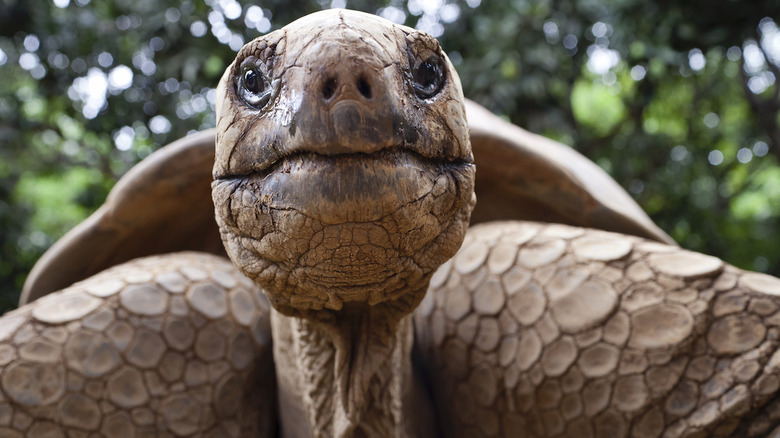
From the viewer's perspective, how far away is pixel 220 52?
3949 millimetres

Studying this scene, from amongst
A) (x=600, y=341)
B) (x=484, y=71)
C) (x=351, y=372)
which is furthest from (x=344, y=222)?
(x=484, y=71)

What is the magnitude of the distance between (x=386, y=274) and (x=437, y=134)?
22cm

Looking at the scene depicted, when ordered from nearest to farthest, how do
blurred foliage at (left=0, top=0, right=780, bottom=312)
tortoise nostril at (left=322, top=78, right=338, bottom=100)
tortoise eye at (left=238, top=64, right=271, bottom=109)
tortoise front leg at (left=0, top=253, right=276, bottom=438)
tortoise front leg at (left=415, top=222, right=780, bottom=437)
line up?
tortoise nostril at (left=322, top=78, right=338, bottom=100)
tortoise eye at (left=238, top=64, right=271, bottom=109)
tortoise front leg at (left=415, top=222, right=780, bottom=437)
tortoise front leg at (left=0, top=253, right=276, bottom=438)
blurred foliage at (left=0, top=0, right=780, bottom=312)

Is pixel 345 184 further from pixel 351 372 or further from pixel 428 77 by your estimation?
pixel 351 372

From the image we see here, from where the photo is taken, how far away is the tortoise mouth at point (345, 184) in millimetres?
797

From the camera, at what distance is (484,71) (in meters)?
4.01

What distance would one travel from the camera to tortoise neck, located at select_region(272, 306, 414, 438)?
1.17 meters

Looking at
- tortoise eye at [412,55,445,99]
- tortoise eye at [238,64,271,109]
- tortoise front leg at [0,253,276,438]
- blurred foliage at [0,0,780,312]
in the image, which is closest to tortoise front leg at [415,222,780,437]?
tortoise front leg at [0,253,276,438]

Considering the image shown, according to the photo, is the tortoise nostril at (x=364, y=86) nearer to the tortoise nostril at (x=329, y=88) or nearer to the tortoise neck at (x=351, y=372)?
the tortoise nostril at (x=329, y=88)

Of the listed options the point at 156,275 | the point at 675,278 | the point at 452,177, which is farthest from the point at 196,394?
the point at 675,278

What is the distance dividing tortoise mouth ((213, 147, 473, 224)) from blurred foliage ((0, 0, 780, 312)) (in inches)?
126

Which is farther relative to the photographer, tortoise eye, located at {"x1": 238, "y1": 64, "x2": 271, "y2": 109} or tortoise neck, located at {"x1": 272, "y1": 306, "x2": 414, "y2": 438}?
tortoise neck, located at {"x1": 272, "y1": 306, "x2": 414, "y2": 438}

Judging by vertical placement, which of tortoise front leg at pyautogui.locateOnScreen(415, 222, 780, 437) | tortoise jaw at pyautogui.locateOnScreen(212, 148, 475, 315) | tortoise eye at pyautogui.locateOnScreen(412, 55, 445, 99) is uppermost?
tortoise eye at pyautogui.locateOnScreen(412, 55, 445, 99)

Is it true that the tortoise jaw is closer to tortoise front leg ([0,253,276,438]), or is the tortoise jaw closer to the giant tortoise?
the giant tortoise
